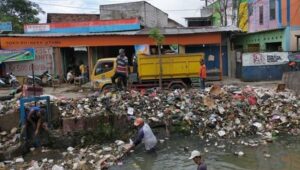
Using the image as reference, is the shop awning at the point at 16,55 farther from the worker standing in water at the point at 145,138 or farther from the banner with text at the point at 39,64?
the worker standing in water at the point at 145,138

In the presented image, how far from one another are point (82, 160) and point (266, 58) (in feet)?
54.6

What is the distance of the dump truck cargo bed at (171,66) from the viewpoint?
19828 mm

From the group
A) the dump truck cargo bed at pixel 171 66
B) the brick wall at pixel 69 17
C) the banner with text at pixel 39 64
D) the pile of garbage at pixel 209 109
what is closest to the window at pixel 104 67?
the dump truck cargo bed at pixel 171 66

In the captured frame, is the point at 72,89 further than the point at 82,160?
Yes

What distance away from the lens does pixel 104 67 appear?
19594mm

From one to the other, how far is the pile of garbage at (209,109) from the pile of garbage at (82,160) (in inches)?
62.7

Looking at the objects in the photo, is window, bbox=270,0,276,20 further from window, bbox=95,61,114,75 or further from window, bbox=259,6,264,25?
window, bbox=95,61,114,75

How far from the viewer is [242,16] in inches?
1389

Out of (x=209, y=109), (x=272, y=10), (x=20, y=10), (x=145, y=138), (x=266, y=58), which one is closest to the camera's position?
(x=145, y=138)

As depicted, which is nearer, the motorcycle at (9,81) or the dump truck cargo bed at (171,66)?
the dump truck cargo bed at (171,66)

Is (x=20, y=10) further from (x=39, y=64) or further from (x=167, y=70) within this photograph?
(x=167, y=70)

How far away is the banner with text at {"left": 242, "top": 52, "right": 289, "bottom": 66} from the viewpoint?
24969 mm

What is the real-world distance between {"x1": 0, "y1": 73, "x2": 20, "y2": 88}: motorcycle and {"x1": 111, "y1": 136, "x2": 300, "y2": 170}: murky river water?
14.9 metres

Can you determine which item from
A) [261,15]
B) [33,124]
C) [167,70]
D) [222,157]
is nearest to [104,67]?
[167,70]
